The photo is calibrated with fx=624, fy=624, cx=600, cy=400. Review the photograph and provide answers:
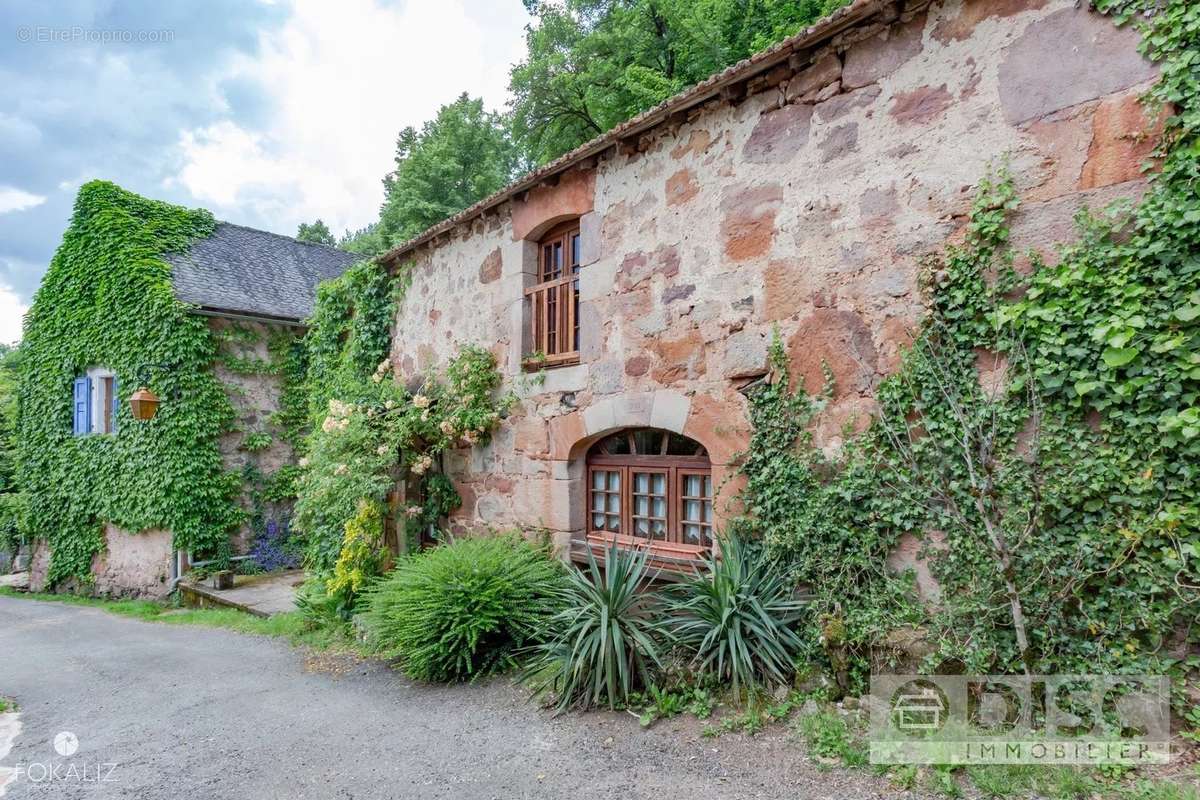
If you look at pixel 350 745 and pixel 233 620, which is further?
pixel 233 620

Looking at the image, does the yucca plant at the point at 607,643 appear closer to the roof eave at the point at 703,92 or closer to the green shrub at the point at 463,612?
the green shrub at the point at 463,612

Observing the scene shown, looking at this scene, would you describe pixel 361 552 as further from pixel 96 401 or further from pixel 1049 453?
pixel 96 401

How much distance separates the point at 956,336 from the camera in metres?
3.35

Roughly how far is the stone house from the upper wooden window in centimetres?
604

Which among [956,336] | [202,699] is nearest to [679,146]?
[956,336]

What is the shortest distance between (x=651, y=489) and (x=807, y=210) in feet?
7.80

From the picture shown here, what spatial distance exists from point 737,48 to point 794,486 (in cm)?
1010

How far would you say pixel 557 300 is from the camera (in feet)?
19.0

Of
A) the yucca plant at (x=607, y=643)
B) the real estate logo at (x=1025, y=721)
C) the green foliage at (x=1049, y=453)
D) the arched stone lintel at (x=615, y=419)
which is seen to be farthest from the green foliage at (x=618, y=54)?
the real estate logo at (x=1025, y=721)

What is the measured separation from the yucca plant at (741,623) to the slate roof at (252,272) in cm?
896

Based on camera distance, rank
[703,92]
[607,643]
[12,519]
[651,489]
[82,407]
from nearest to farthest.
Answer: [607,643], [703,92], [651,489], [82,407], [12,519]

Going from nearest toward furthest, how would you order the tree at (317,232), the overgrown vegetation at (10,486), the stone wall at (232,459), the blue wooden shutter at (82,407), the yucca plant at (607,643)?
the yucca plant at (607,643) → the stone wall at (232,459) → the blue wooden shutter at (82,407) → the overgrown vegetation at (10,486) → the tree at (317,232)

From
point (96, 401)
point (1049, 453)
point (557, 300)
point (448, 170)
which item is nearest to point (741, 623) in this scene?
point (1049, 453)

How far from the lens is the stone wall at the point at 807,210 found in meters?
3.13
